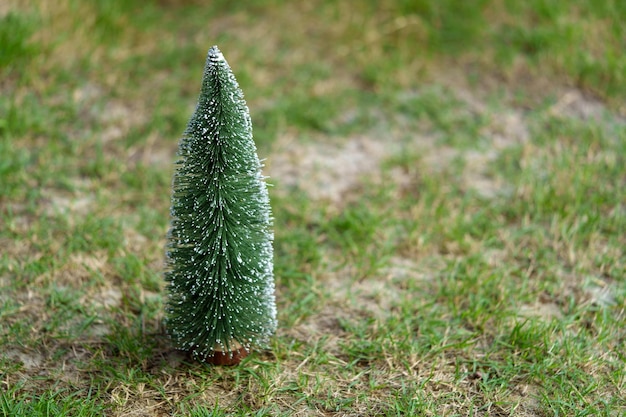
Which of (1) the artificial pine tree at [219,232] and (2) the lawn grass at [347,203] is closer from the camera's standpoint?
(1) the artificial pine tree at [219,232]

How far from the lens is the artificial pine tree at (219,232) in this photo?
2641mm

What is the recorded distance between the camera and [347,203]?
416 cm

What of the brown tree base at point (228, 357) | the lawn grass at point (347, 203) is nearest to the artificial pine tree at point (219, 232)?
the brown tree base at point (228, 357)

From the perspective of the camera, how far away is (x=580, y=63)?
16.7ft

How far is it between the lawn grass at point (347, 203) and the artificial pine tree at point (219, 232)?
0.20 metres

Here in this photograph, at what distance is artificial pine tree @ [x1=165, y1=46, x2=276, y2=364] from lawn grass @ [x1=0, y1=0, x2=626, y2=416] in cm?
20

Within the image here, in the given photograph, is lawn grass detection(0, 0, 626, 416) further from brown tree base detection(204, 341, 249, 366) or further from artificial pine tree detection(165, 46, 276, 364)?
artificial pine tree detection(165, 46, 276, 364)

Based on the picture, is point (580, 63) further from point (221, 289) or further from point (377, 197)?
point (221, 289)

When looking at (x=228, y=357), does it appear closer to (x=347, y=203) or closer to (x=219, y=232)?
(x=219, y=232)

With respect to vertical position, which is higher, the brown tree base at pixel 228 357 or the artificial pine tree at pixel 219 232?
the artificial pine tree at pixel 219 232

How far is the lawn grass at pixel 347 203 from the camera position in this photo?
294 centimetres

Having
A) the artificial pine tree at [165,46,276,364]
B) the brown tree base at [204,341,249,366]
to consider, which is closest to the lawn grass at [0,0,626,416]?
the brown tree base at [204,341,249,366]

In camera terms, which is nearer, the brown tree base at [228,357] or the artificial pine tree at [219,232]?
the artificial pine tree at [219,232]

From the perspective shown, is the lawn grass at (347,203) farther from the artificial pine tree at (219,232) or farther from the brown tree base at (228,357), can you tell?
the artificial pine tree at (219,232)
